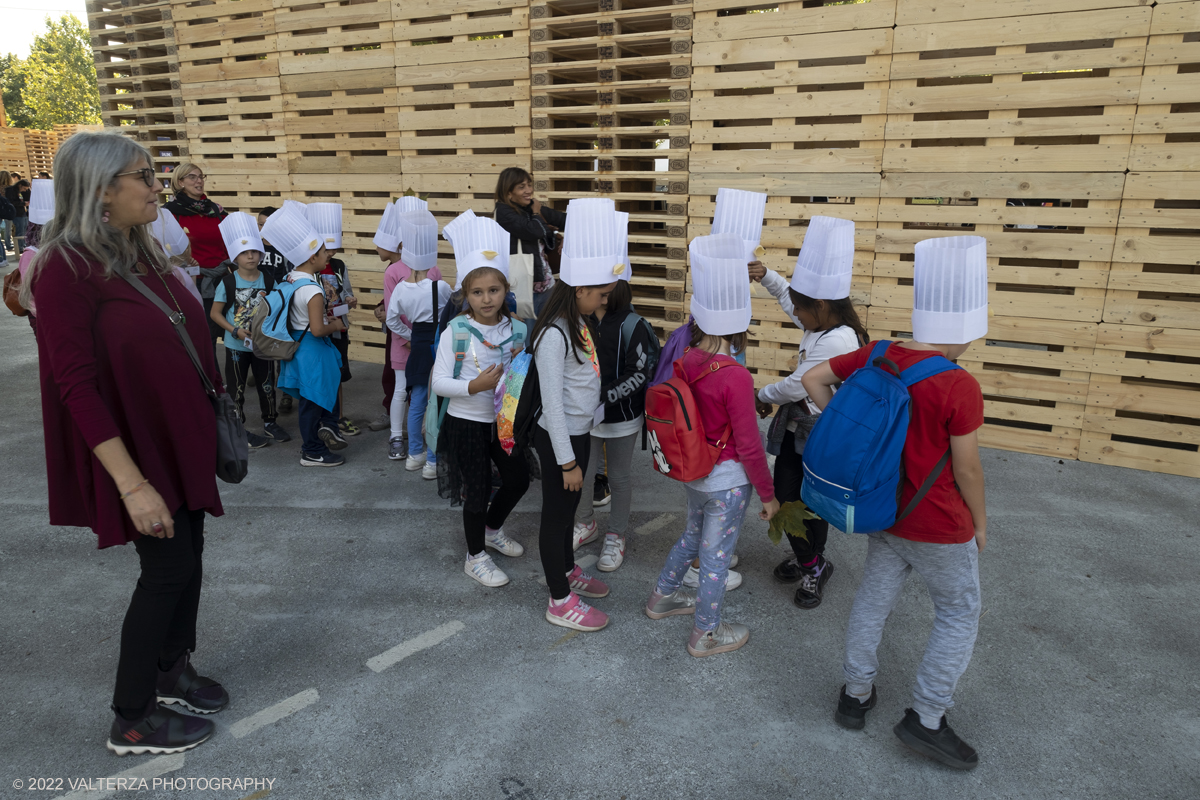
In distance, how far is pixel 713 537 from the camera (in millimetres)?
3215

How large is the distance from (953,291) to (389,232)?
465 centimetres

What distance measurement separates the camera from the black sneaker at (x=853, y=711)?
2908 mm

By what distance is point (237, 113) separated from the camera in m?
8.98

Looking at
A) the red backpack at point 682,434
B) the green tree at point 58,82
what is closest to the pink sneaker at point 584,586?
the red backpack at point 682,434

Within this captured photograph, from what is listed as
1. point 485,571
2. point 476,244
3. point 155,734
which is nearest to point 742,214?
point 476,244

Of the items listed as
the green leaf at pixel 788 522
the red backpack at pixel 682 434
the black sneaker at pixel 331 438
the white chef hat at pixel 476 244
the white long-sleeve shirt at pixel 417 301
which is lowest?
the black sneaker at pixel 331 438

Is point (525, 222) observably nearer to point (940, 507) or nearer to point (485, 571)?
point (485, 571)

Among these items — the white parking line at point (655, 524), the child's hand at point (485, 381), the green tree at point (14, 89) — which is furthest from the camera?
the green tree at point (14, 89)

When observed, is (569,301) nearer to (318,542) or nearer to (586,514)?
(586,514)

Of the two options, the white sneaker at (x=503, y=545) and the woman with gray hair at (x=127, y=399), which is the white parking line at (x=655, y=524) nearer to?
the white sneaker at (x=503, y=545)

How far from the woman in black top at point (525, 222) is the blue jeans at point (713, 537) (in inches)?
109

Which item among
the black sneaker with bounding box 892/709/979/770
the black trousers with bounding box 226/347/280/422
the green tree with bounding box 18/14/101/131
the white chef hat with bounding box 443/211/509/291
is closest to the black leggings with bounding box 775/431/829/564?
the black sneaker with bounding box 892/709/979/770

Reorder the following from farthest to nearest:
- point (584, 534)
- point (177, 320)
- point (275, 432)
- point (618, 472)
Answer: point (275, 432) < point (584, 534) < point (618, 472) < point (177, 320)

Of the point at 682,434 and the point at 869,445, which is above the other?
the point at 869,445
